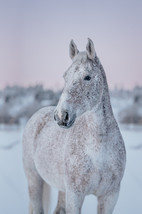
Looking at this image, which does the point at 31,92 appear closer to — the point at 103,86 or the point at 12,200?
the point at 12,200

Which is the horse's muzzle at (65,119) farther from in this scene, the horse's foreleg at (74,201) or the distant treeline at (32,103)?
the distant treeline at (32,103)

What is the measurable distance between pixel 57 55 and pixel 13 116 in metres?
0.69

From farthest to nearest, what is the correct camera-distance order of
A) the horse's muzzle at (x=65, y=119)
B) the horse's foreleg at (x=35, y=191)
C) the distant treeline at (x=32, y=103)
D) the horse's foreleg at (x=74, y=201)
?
the distant treeline at (x=32, y=103) < the horse's foreleg at (x=35, y=191) < the horse's foreleg at (x=74, y=201) < the horse's muzzle at (x=65, y=119)

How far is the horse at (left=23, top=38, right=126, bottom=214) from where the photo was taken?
108cm

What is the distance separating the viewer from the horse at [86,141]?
3.55 feet

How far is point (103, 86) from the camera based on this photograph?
115 centimetres

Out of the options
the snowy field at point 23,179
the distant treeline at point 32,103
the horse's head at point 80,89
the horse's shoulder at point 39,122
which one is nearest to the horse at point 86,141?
the horse's head at point 80,89

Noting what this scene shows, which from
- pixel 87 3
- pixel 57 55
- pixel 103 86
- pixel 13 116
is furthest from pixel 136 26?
pixel 103 86

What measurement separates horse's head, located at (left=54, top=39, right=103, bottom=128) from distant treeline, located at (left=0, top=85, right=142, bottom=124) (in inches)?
61.1

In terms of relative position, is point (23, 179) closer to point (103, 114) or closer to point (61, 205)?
point (61, 205)

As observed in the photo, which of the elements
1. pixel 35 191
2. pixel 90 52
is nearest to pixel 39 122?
pixel 35 191

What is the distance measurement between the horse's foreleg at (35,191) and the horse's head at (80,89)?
565 mm

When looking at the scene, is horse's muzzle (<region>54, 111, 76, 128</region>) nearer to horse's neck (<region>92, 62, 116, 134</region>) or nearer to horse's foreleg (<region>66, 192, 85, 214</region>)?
horse's neck (<region>92, 62, 116, 134</region>)

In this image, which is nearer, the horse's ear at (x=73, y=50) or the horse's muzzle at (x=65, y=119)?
the horse's muzzle at (x=65, y=119)
